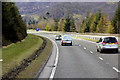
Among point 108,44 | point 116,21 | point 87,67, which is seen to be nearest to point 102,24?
point 116,21

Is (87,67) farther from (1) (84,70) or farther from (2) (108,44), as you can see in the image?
(2) (108,44)

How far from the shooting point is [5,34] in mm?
39875

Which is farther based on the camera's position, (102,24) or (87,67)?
(102,24)

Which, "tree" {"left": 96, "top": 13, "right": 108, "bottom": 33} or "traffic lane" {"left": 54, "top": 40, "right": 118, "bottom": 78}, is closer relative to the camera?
"traffic lane" {"left": 54, "top": 40, "right": 118, "bottom": 78}

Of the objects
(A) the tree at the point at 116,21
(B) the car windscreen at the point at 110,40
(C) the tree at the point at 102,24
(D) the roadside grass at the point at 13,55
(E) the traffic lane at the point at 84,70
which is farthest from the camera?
(C) the tree at the point at 102,24

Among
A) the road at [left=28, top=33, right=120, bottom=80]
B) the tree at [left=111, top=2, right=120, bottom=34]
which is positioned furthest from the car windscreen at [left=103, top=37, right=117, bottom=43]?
the tree at [left=111, top=2, right=120, bottom=34]

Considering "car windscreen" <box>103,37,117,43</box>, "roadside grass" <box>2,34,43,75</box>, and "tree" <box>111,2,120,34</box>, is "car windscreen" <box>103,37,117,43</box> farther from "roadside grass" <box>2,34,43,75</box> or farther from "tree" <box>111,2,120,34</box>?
"tree" <box>111,2,120,34</box>

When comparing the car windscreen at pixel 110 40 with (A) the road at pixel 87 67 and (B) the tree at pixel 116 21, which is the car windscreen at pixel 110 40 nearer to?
(A) the road at pixel 87 67

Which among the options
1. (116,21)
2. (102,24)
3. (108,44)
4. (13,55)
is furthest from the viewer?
(102,24)

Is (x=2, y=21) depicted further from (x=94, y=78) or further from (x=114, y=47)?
(x=94, y=78)

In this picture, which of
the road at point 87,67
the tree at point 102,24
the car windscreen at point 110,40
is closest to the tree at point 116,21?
the tree at point 102,24

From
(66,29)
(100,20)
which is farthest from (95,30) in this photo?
(66,29)

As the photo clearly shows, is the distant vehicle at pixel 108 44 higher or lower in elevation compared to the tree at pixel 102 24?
lower

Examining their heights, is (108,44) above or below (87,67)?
above
